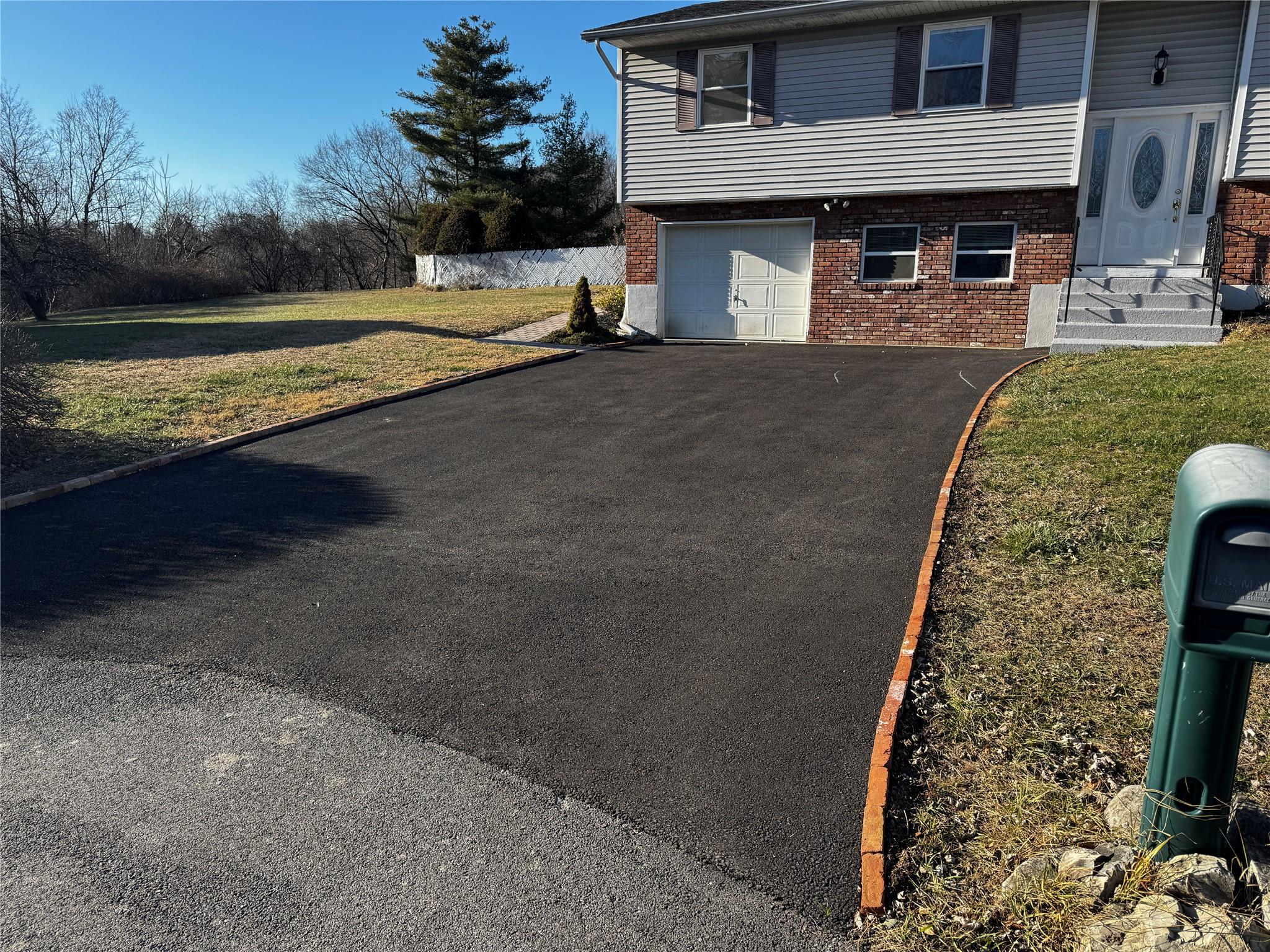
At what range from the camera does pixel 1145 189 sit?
1302 cm

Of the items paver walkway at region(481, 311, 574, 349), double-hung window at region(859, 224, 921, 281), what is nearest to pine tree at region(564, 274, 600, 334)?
paver walkway at region(481, 311, 574, 349)

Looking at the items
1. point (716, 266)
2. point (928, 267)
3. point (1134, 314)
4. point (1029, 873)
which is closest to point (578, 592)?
point (1029, 873)

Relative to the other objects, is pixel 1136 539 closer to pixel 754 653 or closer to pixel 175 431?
pixel 754 653

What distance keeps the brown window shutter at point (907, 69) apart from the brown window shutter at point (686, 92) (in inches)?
130

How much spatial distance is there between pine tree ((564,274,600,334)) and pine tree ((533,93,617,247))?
18644 millimetres

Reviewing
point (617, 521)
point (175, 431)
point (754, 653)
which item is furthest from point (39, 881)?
point (175, 431)

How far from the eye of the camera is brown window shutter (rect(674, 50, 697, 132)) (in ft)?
47.8

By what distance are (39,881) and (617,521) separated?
12.4 ft

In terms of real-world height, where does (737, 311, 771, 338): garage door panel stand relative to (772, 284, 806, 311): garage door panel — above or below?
below

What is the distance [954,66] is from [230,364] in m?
12.1

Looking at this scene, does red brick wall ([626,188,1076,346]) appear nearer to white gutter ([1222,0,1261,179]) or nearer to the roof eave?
white gutter ([1222,0,1261,179])

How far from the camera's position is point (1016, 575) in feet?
14.7

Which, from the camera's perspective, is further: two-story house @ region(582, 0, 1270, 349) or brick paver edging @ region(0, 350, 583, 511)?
two-story house @ region(582, 0, 1270, 349)

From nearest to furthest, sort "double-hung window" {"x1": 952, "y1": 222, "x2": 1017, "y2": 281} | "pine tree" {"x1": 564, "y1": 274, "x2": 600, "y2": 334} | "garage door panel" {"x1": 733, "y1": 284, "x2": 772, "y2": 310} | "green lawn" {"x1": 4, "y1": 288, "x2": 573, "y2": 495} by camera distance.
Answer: "green lawn" {"x1": 4, "y1": 288, "x2": 573, "y2": 495}, "double-hung window" {"x1": 952, "y1": 222, "x2": 1017, "y2": 281}, "garage door panel" {"x1": 733, "y1": 284, "x2": 772, "y2": 310}, "pine tree" {"x1": 564, "y1": 274, "x2": 600, "y2": 334}
